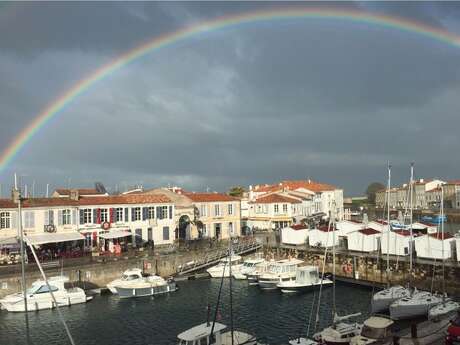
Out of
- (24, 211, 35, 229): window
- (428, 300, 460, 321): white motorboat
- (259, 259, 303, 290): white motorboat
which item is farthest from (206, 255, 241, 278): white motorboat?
(428, 300, 460, 321): white motorboat

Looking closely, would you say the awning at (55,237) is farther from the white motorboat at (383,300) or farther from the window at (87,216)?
the white motorboat at (383,300)

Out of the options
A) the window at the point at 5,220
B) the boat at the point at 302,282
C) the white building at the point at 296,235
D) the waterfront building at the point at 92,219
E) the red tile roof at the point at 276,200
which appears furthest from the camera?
the red tile roof at the point at 276,200

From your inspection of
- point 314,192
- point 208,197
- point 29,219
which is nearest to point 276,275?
point 208,197

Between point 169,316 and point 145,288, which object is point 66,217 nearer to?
point 145,288

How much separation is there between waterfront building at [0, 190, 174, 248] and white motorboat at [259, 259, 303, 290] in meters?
15.6

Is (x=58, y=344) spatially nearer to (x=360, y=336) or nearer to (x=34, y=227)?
(x=360, y=336)

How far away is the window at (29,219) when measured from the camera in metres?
47.8

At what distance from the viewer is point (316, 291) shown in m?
42.5

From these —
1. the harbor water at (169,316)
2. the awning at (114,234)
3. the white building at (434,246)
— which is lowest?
the harbor water at (169,316)

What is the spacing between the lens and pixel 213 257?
5250 cm

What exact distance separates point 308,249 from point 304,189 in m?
38.7

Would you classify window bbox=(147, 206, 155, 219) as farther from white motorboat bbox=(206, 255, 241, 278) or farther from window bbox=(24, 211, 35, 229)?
window bbox=(24, 211, 35, 229)

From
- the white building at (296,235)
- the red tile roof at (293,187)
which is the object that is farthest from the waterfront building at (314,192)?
the white building at (296,235)

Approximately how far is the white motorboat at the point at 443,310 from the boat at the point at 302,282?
45.2 ft
